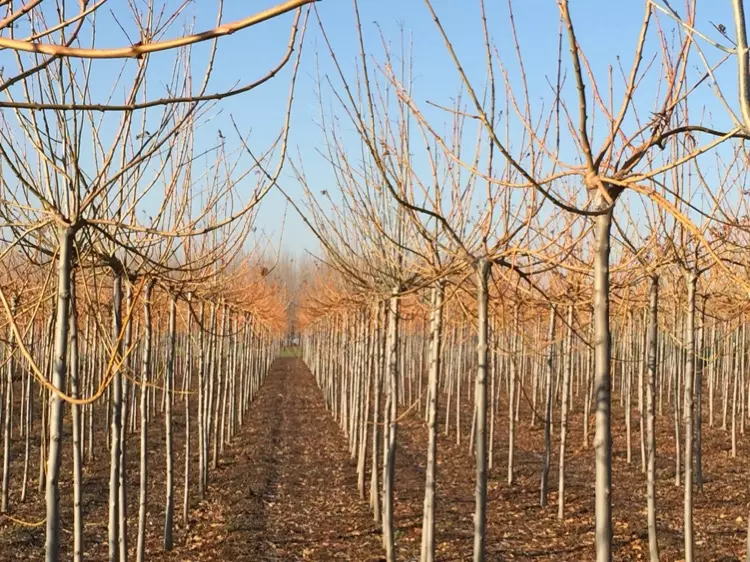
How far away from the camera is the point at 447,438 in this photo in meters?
15.5

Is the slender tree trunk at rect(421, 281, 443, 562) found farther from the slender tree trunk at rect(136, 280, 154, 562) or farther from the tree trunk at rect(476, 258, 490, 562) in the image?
the slender tree trunk at rect(136, 280, 154, 562)

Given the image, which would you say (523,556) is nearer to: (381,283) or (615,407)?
(381,283)

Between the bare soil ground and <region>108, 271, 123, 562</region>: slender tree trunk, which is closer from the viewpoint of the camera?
<region>108, 271, 123, 562</region>: slender tree trunk

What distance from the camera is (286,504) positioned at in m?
9.88

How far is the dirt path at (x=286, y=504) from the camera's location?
25.6 ft

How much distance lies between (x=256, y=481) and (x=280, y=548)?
317 cm

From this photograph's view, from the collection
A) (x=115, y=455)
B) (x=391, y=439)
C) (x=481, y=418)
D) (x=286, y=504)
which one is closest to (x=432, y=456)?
(x=481, y=418)

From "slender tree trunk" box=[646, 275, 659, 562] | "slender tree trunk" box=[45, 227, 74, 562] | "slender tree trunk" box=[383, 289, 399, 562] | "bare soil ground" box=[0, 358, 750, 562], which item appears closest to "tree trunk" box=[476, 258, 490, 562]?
"slender tree trunk" box=[646, 275, 659, 562]

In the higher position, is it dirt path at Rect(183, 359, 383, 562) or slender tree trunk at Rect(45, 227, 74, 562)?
slender tree trunk at Rect(45, 227, 74, 562)

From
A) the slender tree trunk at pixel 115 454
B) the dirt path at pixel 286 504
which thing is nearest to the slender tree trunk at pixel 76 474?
the slender tree trunk at pixel 115 454

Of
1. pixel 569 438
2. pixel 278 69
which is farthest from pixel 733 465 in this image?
pixel 278 69

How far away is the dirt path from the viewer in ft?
25.6

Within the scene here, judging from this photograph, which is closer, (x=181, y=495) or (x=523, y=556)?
(x=523, y=556)

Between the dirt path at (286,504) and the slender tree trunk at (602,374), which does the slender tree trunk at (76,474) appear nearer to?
the slender tree trunk at (602,374)
